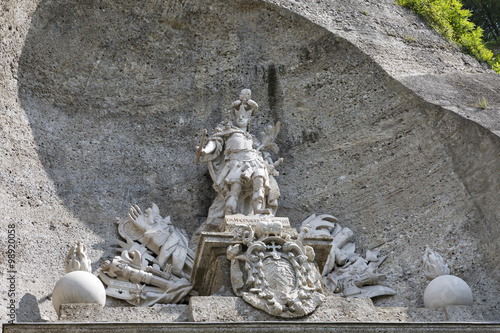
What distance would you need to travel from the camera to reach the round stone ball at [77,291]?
313 inches

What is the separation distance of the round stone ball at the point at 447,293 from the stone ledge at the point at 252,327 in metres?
0.67

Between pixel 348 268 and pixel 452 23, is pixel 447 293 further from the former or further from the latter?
pixel 452 23

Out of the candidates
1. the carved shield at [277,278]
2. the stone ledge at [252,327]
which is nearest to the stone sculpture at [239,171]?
the carved shield at [277,278]

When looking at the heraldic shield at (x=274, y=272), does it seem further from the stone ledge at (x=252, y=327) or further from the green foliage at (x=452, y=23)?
the green foliage at (x=452, y=23)

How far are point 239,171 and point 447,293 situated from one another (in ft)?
9.55

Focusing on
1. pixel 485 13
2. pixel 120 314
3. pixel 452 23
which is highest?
pixel 452 23

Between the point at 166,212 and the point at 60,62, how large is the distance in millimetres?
2596

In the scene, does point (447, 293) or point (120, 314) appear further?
point (447, 293)

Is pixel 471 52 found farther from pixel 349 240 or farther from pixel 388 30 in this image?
pixel 349 240

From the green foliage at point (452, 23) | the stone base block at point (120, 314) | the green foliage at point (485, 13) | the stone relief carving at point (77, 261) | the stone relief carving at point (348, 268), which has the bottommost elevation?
the stone relief carving at point (348, 268)

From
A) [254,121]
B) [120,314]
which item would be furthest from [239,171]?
[120,314]

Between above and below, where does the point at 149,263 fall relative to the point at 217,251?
below

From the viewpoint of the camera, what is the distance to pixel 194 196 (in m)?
11.2

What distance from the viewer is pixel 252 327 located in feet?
24.9
